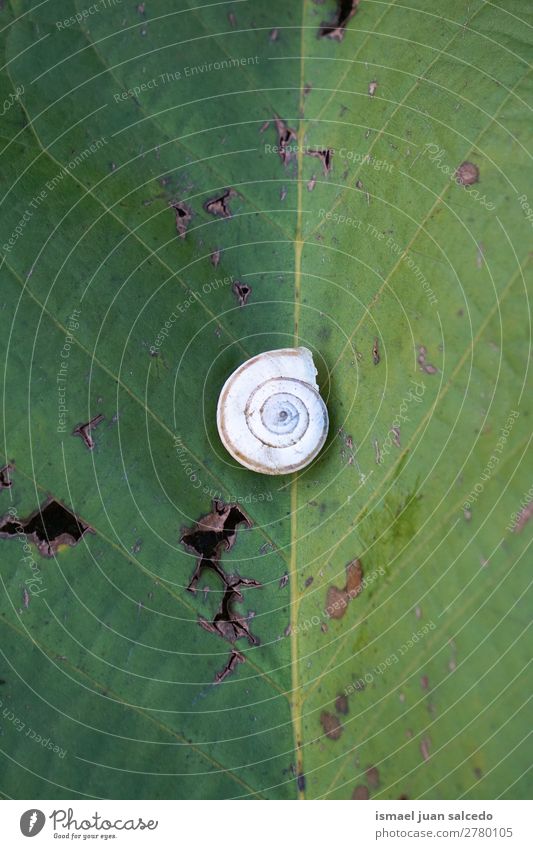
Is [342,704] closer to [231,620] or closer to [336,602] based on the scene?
[336,602]

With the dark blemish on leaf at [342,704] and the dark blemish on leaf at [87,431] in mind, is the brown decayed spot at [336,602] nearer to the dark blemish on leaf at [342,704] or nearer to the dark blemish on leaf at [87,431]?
the dark blemish on leaf at [342,704]

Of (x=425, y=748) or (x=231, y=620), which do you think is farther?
(x=231, y=620)

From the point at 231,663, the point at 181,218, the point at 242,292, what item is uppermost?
the point at 181,218

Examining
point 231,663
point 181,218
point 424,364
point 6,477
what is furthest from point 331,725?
point 181,218


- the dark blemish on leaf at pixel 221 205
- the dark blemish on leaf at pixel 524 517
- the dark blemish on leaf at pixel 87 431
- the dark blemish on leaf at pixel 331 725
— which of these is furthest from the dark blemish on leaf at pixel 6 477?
the dark blemish on leaf at pixel 524 517

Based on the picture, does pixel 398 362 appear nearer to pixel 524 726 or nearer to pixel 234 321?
pixel 234 321

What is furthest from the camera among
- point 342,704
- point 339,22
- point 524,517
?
point 339,22

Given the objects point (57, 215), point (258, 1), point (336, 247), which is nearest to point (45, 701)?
point (57, 215)
